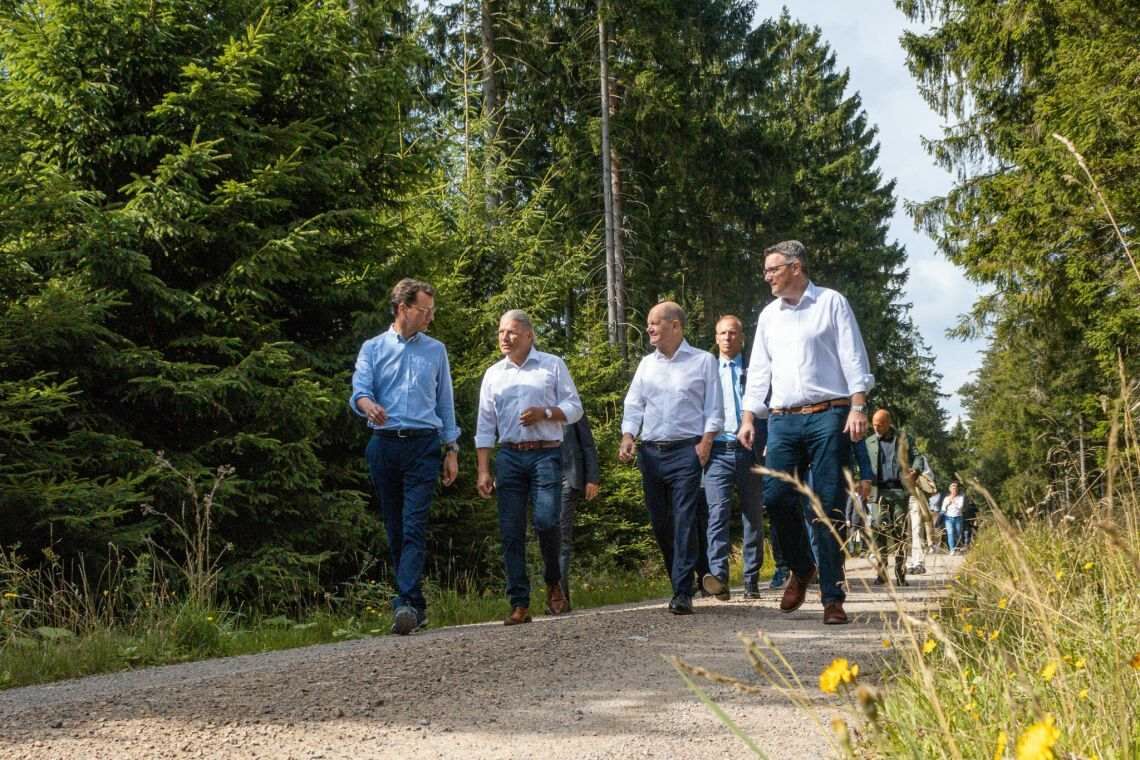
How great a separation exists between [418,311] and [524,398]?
912 millimetres

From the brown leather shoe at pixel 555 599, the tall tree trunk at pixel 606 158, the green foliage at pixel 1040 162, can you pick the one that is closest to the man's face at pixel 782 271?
the brown leather shoe at pixel 555 599

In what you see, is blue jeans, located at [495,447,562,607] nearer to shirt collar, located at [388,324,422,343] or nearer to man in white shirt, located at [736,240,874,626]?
shirt collar, located at [388,324,422,343]

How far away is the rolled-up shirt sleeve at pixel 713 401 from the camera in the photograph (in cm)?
798

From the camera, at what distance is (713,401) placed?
8070 mm

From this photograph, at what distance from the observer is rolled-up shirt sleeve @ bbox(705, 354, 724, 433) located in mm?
7977

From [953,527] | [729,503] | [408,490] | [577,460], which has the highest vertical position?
[577,460]

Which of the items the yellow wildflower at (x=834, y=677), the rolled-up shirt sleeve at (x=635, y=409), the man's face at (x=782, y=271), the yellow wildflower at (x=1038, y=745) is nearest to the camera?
the yellow wildflower at (x=1038, y=745)

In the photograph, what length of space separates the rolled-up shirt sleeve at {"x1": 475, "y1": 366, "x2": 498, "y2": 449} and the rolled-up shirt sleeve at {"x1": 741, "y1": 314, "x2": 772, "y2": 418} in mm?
1743

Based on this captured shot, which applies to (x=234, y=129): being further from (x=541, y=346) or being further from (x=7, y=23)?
(x=541, y=346)

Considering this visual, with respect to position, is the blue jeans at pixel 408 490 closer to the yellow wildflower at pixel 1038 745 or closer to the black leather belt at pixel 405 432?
the black leather belt at pixel 405 432

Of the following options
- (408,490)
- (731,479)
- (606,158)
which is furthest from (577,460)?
(606,158)

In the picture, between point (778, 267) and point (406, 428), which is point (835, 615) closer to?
point (778, 267)

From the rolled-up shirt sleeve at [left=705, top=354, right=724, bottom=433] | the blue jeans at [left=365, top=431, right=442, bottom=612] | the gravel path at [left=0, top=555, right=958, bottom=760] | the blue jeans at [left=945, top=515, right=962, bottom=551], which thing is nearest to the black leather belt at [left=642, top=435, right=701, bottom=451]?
the rolled-up shirt sleeve at [left=705, top=354, right=724, bottom=433]

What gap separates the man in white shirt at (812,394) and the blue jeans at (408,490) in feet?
6.85
